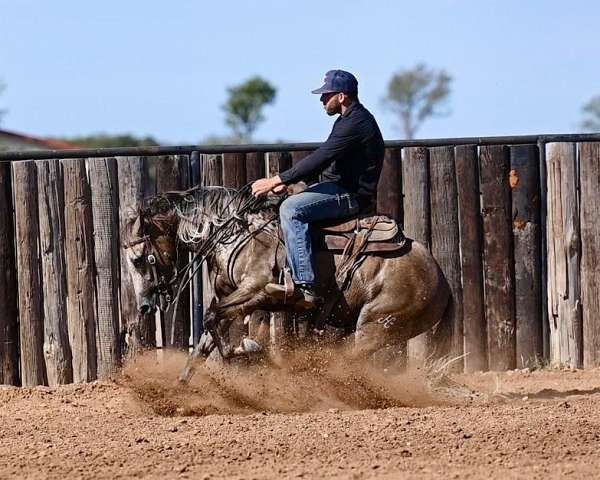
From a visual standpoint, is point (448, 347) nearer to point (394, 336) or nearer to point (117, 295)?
point (394, 336)

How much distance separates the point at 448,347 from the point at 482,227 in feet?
6.21

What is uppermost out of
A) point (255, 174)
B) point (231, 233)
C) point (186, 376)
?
point (255, 174)

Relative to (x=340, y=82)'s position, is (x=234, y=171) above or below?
below

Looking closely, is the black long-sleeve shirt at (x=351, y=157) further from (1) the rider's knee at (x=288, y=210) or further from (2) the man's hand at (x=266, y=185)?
(1) the rider's knee at (x=288, y=210)

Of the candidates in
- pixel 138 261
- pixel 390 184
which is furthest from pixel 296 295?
pixel 390 184

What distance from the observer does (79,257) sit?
10531 millimetres

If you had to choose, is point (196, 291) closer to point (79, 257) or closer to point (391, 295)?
point (79, 257)

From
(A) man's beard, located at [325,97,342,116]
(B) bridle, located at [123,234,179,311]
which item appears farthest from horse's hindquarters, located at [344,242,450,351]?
(B) bridle, located at [123,234,179,311]

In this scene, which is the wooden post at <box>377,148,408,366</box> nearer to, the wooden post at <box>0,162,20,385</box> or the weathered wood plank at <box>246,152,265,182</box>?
the weathered wood plank at <box>246,152,265,182</box>

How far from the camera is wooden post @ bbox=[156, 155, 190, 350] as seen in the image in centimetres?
1057

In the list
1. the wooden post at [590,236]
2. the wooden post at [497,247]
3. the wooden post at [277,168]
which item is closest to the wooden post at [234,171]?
the wooden post at [277,168]

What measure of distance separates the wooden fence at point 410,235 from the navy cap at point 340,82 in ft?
5.16

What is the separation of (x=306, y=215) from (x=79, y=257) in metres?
2.50

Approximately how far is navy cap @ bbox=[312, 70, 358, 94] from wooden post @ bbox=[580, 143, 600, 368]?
283 cm
